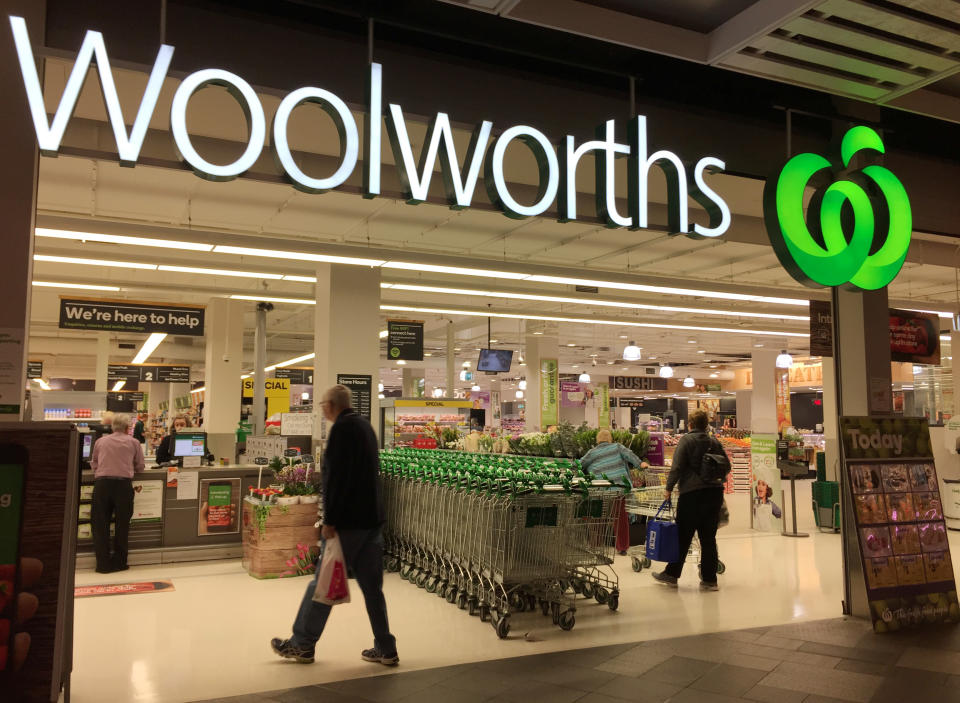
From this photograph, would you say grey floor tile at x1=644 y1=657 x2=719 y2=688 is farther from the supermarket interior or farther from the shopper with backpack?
the shopper with backpack

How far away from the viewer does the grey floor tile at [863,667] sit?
14.7ft

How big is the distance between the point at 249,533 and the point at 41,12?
508cm

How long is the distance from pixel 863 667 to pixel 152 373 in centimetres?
2193

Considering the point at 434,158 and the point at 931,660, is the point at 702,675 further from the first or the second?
the point at 434,158

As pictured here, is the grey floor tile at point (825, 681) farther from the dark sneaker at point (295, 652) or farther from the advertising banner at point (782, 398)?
the advertising banner at point (782, 398)

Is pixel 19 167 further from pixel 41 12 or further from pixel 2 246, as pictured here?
pixel 41 12

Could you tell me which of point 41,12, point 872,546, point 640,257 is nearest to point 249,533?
point 41,12

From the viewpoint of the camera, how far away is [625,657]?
15.8ft

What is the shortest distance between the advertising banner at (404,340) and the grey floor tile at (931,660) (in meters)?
10.6

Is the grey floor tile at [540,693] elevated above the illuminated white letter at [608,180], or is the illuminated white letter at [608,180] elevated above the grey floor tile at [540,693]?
the illuminated white letter at [608,180]

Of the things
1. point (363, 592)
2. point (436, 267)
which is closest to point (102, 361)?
point (436, 267)

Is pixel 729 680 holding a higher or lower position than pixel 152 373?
lower

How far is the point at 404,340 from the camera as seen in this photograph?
14.8m

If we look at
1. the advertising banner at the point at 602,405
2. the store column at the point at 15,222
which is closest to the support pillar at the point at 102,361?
the advertising banner at the point at 602,405
